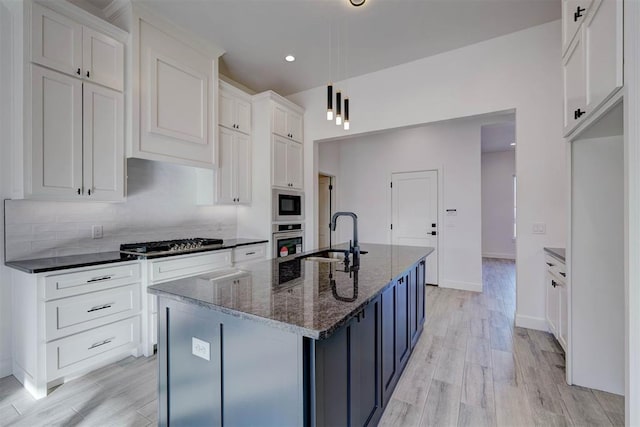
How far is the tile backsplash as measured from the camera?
2.28 m

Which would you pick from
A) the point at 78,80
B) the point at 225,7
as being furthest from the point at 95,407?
the point at 225,7

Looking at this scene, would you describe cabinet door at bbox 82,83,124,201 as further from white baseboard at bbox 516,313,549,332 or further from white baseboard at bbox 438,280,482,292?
white baseboard at bbox 438,280,482,292

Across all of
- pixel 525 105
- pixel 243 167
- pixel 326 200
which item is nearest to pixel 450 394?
pixel 525 105

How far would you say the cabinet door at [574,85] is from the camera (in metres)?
1.80

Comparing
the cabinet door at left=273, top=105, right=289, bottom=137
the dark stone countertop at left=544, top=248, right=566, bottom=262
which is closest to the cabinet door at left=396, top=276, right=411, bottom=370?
the dark stone countertop at left=544, top=248, right=566, bottom=262

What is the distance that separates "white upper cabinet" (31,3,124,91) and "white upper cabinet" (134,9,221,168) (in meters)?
0.17

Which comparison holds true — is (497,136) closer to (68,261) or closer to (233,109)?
(233,109)

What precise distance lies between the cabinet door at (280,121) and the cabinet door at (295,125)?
9 cm

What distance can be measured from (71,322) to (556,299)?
3.95 meters

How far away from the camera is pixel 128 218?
2.90 meters

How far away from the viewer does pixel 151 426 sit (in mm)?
1689

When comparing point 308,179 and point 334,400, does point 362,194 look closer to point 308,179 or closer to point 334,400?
point 308,179

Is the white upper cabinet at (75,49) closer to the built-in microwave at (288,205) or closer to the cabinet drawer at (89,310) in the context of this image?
the cabinet drawer at (89,310)

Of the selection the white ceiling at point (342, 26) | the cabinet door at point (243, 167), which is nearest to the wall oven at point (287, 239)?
the cabinet door at point (243, 167)
